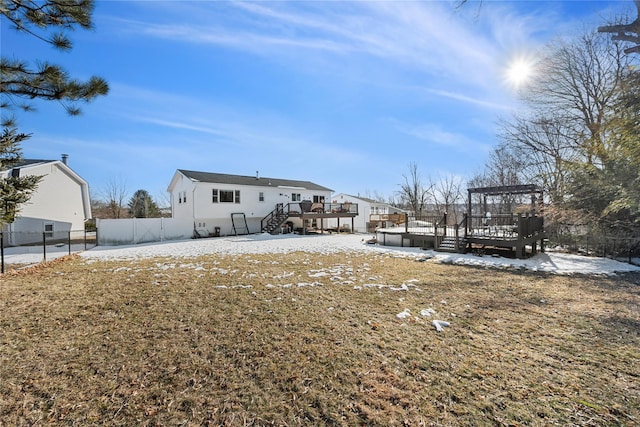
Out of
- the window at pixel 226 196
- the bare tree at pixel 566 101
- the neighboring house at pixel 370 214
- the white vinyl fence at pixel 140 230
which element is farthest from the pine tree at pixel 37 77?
the neighboring house at pixel 370 214

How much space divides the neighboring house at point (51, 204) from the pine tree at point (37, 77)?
1168cm

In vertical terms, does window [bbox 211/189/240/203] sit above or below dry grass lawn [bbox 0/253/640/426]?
above

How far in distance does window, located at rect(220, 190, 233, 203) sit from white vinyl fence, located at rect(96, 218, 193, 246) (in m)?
2.85

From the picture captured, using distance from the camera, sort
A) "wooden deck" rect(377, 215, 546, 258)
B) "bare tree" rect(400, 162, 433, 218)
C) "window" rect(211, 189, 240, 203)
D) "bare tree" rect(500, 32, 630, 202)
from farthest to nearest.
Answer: "bare tree" rect(400, 162, 433, 218)
"window" rect(211, 189, 240, 203)
"bare tree" rect(500, 32, 630, 202)
"wooden deck" rect(377, 215, 546, 258)

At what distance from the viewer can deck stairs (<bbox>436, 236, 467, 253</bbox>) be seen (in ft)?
39.7

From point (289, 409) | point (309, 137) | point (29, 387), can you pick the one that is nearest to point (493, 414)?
point (289, 409)

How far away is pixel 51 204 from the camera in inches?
672

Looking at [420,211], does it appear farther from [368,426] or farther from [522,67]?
[368,426]

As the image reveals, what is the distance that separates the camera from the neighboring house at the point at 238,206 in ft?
64.4

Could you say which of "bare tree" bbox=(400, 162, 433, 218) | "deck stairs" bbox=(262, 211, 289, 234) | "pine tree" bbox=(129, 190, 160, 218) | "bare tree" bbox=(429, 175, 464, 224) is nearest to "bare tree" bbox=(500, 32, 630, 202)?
"deck stairs" bbox=(262, 211, 289, 234)

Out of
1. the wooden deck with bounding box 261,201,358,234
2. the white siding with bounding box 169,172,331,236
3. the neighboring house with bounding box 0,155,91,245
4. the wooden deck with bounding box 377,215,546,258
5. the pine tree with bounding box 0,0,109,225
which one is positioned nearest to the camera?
the pine tree with bounding box 0,0,109,225

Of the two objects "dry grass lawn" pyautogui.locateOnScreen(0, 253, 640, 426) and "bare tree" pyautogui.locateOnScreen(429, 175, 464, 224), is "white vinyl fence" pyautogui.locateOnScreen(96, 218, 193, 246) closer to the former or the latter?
"dry grass lawn" pyautogui.locateOnScreen(0, 253, 640, 426)

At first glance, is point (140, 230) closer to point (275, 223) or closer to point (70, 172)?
point (70, 172)

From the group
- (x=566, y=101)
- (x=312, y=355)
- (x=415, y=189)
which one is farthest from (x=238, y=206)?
(x=415, y=189)
